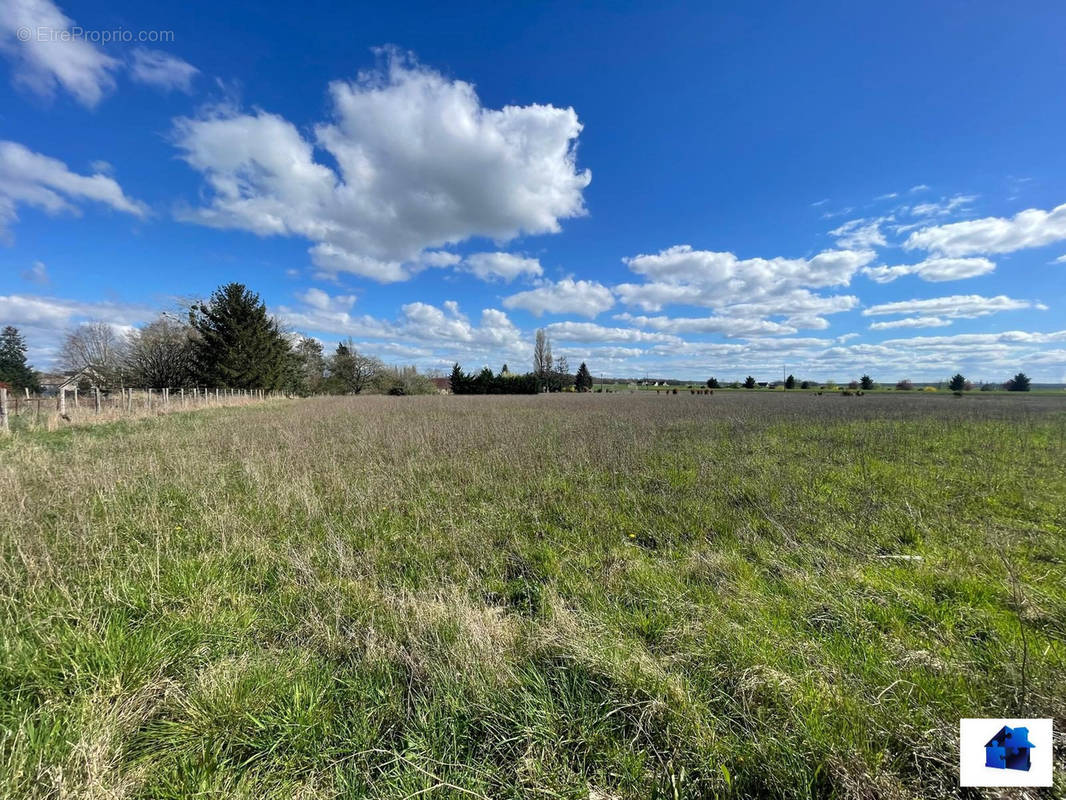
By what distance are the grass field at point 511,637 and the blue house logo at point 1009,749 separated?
0.11 meters

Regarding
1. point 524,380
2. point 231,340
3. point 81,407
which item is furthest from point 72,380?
point 524,380

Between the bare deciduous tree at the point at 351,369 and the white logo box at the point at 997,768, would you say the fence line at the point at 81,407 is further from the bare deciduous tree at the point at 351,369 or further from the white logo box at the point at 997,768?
the bare deciduous tree at the point at 351,369

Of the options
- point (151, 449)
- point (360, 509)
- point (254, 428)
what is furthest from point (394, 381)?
point (360, 509)

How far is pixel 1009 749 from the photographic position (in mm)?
1647

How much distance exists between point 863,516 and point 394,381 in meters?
62.0

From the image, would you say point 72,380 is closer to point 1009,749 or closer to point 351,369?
point 351,369

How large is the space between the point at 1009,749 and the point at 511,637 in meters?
2.42

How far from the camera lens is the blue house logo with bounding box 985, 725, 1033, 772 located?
1.61 metres

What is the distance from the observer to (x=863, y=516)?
4777mm

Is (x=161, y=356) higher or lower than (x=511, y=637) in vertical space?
higher

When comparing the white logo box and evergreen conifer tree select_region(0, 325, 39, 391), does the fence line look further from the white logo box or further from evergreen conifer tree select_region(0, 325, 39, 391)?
evergreen conifer tree select_region(0, 325, 39, 391)

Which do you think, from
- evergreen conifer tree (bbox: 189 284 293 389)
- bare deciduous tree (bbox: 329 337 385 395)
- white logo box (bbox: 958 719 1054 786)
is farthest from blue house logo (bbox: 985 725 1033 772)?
bare deciduous tree (bbox: 329 337 385 395)

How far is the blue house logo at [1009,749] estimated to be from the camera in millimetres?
1613

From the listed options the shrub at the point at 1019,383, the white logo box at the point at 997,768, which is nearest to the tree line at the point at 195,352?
the white logo box at the point at 997,768
